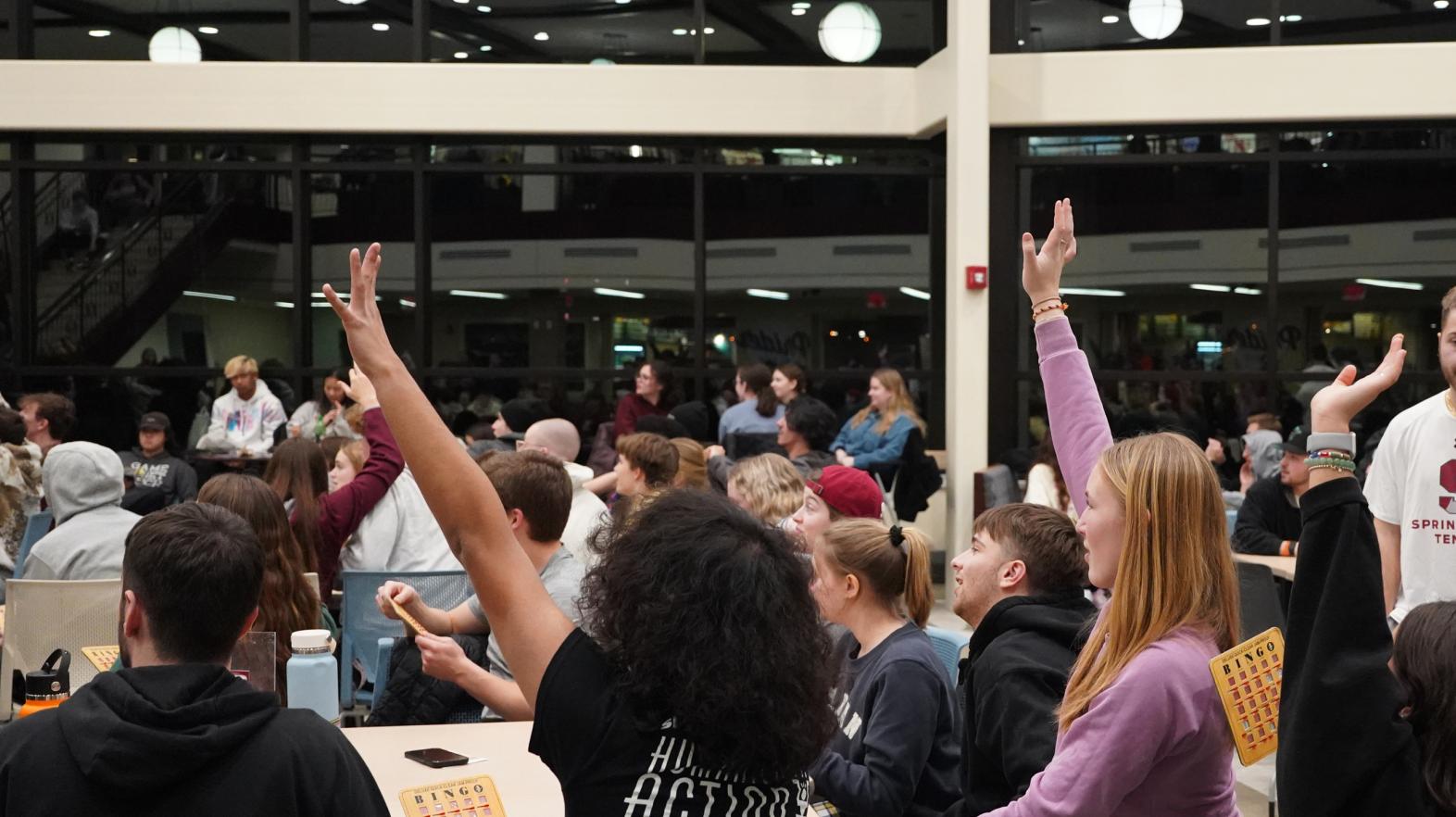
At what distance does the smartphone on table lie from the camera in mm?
3248

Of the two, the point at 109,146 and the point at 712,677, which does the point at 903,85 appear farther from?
the point at 712,677

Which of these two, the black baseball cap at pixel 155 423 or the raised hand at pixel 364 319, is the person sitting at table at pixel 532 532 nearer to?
the raised hand at pixel 364 319

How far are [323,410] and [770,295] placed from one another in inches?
144

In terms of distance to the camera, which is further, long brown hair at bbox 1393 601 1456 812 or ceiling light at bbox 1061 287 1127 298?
ceiling light at bbox 1061 287 1127 298

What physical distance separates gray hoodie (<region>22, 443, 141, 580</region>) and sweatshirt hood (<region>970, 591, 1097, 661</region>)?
3.54m

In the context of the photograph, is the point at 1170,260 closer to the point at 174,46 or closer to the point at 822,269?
the point at 822,269

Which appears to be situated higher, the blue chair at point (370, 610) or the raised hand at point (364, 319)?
the raised hand at point (364, 319)

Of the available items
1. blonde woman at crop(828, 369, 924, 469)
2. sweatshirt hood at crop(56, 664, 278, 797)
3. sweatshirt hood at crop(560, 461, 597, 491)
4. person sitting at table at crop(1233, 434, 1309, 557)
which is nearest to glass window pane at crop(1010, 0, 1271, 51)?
blonde woman at crop(828, 369, 924, 469)

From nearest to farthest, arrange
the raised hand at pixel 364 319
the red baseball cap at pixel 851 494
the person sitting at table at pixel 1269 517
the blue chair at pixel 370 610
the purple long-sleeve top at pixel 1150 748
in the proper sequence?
the raised hand at pixel 364 319 < the purple long-sleeve top at pixel 1150 748 < the red baseball cap at pixel 851 494 < the blue chair at pixel 370 610 < the person sitting at table at pixel 1269 517

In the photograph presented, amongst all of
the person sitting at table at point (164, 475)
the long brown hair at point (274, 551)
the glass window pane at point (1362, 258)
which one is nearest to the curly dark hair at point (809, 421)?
the person sitting at table at point (164, 475)

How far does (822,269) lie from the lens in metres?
11.2

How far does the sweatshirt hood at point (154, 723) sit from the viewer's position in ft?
5.64

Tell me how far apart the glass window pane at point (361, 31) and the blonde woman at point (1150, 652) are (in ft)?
32.3

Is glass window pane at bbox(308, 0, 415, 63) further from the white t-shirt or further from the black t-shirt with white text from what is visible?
the black t-shirt with white text
